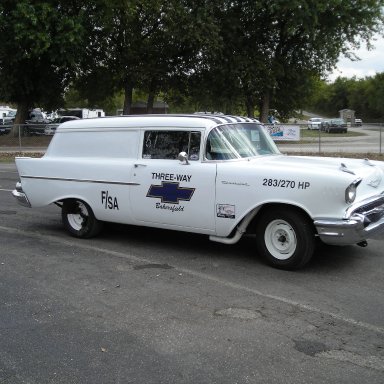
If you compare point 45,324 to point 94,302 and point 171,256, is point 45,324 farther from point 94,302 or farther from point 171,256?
point 171,256

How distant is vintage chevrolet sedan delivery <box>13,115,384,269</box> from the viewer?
565cm

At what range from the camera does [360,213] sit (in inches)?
222

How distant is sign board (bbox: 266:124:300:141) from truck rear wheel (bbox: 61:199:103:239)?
52.4 ft

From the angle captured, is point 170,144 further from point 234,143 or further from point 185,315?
point 185,315

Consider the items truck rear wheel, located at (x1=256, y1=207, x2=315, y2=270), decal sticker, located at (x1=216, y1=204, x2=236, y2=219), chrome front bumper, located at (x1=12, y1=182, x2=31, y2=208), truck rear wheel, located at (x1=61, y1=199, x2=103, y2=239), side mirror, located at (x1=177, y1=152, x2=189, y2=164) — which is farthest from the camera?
chrome front bumper, located at (x1=12, y1=182, x2=31, y2=208)

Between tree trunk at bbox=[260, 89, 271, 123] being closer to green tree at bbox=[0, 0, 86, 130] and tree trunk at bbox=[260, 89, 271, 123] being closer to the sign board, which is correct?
green tree at bbox=[0, 0, 86, 130]

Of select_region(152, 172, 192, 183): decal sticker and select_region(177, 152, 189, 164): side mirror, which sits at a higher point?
select_region(177, 152, 189, 164): side mirror

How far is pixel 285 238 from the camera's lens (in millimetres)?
5969

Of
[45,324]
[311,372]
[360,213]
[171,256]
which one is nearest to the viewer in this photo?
[311,372]

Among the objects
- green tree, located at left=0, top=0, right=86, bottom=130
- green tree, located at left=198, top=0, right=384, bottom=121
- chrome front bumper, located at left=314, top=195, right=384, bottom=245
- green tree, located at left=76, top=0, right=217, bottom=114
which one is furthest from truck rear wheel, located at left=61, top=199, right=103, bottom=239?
green tree, located at left=198, top=0, right=384, bottom=121

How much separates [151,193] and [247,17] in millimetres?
29370

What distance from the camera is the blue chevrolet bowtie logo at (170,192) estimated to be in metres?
6.41

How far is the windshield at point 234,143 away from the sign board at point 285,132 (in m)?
16.0

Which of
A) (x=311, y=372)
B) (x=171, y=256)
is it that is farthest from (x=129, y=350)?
(x=171, y=256)
